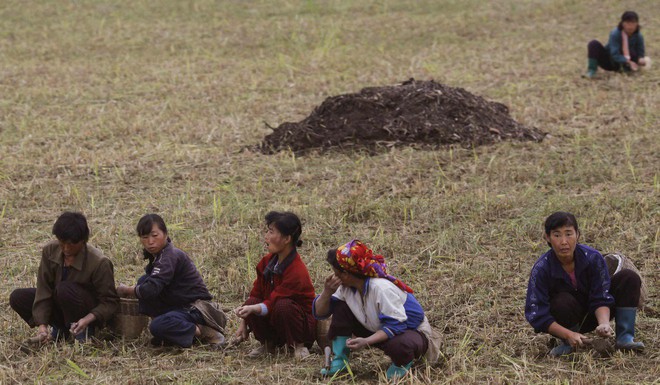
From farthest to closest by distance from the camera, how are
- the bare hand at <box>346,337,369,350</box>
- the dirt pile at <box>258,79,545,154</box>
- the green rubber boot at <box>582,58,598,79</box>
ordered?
the green rubber boot at <box>582,58,598,79</box>
the dirt pile at <box>258,79,545,154</box>
the bare hand at <box>346,337,369,350</box>

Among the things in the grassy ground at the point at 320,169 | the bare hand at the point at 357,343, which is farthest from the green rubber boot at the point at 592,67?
the bare hand at the point at 357,343

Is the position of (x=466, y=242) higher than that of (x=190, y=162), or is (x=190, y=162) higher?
(x=190, y=162)

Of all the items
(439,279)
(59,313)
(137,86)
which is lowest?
(439,279)

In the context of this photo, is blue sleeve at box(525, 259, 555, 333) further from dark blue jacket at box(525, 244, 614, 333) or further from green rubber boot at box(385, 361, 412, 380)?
green rubber boot at box(385, 361, 412, 380)

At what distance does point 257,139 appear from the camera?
1043 cm

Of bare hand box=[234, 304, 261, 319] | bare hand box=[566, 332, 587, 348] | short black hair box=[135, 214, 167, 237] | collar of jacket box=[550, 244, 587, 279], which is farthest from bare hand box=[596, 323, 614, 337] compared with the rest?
short black hair box=[135, 214, 167, 237]

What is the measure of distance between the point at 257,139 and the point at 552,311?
563cm

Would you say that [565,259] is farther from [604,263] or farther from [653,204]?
[653,204]

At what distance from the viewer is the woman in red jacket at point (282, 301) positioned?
5418mm

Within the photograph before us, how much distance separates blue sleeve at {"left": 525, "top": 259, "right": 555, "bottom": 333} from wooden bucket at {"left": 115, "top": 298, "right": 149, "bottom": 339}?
86.0 inches

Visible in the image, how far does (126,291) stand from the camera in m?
5.77

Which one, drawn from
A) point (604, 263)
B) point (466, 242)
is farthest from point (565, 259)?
point (466, 242)

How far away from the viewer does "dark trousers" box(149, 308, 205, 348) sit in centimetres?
555

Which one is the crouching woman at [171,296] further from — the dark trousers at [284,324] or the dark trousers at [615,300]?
the dark trousers at [615,300]
